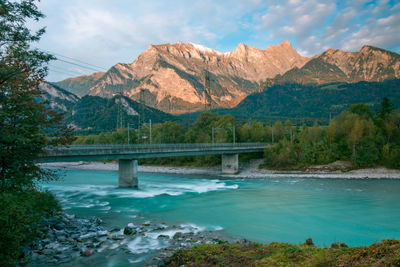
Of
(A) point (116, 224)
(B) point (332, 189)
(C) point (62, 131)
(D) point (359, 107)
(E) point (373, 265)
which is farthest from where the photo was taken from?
(D) point (359, 107)

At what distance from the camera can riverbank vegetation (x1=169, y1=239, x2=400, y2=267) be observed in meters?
8.96

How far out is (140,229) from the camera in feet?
72.1

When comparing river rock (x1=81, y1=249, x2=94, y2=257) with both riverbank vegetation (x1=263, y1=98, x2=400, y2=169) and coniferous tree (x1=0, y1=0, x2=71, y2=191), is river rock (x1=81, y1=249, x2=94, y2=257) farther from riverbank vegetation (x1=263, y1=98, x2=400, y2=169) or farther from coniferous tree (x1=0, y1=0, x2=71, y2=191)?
riverbank vegetation (x1=263, y1=98, x2=400, y2=169)

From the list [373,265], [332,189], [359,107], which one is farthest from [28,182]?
[359,107]

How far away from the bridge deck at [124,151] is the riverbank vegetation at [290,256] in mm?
18370

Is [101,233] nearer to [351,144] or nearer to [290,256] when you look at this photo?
[290,256]

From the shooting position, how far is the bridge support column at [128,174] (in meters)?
49.7

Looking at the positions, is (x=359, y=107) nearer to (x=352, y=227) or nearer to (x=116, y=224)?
(x=352, y=227)

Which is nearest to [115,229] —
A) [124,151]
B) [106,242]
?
[106,242]

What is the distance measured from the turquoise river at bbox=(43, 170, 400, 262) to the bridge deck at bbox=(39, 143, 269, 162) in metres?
6.11

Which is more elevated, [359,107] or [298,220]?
[359,107]

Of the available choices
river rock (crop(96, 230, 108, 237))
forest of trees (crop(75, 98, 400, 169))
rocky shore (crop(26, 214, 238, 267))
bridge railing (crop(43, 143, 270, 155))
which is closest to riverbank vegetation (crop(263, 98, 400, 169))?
forest of trees (crop(75, 98, 400, 169))

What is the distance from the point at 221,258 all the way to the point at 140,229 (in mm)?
11488

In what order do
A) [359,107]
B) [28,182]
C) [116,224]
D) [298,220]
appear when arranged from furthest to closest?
[359,107], [298,220], [116,224], [28,182]
